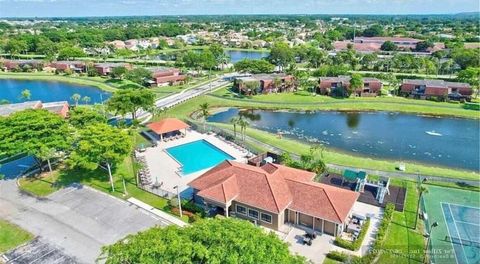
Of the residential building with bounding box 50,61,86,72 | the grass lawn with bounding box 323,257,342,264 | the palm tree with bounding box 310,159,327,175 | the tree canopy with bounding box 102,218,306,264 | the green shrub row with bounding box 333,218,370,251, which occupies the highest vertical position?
the residential building with bounding box 50,61,86,72

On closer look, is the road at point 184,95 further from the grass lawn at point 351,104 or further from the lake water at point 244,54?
the lake water at point 244,54

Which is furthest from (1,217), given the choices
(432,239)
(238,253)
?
(432,239)

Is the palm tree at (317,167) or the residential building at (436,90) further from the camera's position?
the residential building at (436,90)

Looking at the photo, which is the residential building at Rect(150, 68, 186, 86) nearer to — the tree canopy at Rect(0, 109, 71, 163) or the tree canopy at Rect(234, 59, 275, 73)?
the tree canopy at Rect(234, 59, 275, 73)

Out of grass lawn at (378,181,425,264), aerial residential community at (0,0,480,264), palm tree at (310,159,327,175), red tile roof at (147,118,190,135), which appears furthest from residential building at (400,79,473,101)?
red tile roof at (147,118,190,135)

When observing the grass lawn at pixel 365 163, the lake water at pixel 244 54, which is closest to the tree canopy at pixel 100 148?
the grass lawn at pixel 365 163

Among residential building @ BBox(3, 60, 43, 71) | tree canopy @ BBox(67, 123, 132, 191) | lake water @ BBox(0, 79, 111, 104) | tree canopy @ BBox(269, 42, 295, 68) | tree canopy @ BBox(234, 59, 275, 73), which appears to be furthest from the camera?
tree canopy @ BBox(269, 42, 295, 68)

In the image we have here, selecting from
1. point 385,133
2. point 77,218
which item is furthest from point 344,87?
point 77,218
